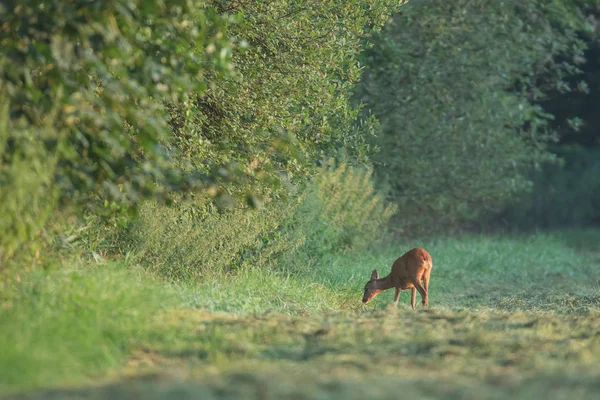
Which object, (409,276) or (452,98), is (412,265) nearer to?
(409,276)

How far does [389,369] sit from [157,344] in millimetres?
1699

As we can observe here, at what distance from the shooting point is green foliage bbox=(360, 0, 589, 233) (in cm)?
1786

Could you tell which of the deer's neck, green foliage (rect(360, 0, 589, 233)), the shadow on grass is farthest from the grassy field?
green foliage (rect(360, 0, 589, 233))

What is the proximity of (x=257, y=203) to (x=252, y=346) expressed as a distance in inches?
50.8

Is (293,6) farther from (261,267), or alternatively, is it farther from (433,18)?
(433,18)

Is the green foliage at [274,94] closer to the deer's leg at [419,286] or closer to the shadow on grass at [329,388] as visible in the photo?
the deer's leg at [419,286]

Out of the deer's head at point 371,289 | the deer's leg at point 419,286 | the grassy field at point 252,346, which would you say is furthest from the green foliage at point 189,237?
the deer's leg at point 419,286

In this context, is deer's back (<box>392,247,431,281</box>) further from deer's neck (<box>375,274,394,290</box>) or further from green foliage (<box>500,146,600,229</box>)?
green foliage (<box>500,146,600,229</box>)

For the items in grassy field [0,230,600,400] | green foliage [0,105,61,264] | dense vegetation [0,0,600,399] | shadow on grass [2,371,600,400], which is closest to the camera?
shadow on grass [2,371,600,400]

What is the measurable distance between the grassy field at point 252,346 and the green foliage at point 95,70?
0.88 metres

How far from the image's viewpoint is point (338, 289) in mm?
11719

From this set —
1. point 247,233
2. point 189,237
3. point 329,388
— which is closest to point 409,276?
point 247,233

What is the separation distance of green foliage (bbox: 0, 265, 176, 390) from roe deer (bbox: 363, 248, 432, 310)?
3.69 metres

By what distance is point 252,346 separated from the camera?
20.5 feet
